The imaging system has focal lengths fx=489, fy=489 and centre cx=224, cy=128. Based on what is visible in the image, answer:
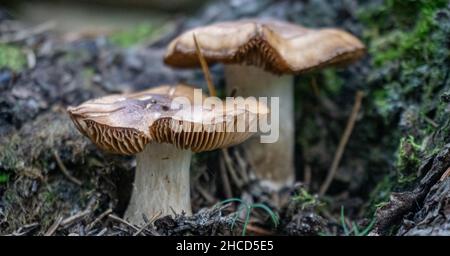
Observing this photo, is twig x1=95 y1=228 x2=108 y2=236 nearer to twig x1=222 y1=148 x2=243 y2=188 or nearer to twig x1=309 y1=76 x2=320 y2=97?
twig x1=222 y1=148 x2=243 y2=188

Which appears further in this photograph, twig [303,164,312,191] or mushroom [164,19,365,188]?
twig [303,164,312,191]

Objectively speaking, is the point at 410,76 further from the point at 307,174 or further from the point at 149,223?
the point at 149,223

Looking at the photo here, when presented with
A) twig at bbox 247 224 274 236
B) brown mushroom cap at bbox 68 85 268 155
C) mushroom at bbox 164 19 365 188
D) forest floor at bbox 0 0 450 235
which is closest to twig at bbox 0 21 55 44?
forest floor at bbox 0 0 450 235

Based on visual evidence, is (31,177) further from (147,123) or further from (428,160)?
(428,160)

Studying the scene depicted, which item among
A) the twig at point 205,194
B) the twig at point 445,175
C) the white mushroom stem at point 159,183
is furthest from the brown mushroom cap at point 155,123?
the twig at point 445,175

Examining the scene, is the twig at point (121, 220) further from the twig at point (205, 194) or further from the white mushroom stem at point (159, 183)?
the twig at point (205, 194)

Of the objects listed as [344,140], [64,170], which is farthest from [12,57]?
[344,140]
